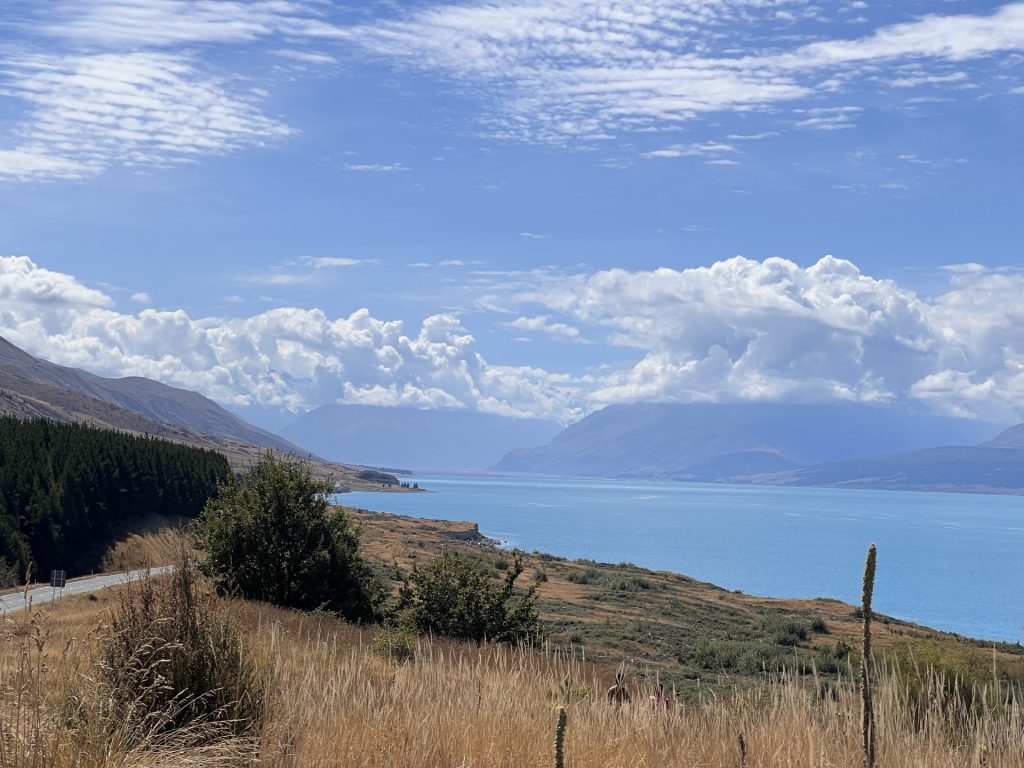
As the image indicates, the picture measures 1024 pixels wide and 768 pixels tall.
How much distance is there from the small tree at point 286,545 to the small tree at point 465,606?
7.09 feet

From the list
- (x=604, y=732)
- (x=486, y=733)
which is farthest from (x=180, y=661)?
(x=604, y=732)

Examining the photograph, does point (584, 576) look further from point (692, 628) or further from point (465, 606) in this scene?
point (465, 606)

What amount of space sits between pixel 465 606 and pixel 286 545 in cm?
491

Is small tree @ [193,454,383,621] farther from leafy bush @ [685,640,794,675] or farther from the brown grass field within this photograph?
the brown grass field

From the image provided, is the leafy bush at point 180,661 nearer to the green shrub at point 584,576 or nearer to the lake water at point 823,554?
the green shrub at point 584,576

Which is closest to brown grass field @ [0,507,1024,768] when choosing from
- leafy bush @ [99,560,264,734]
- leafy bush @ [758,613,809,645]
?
leafy bush @ [99,560,264,734]

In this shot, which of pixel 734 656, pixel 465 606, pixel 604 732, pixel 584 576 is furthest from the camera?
pixel 584 576

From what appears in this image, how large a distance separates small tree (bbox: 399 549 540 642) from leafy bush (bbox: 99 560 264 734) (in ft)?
48.9

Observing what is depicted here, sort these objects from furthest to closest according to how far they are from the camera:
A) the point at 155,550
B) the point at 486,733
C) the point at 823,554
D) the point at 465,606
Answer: the point at 823,554 < the point at 465,606 < the point at 155,550 < the point at 486,733

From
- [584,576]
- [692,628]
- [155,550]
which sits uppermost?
[155,550]

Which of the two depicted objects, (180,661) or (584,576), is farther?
(584,576)

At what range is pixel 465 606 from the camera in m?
21.4

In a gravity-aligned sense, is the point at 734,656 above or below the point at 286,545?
below

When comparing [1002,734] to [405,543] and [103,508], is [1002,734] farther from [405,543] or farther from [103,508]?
[405,543]
